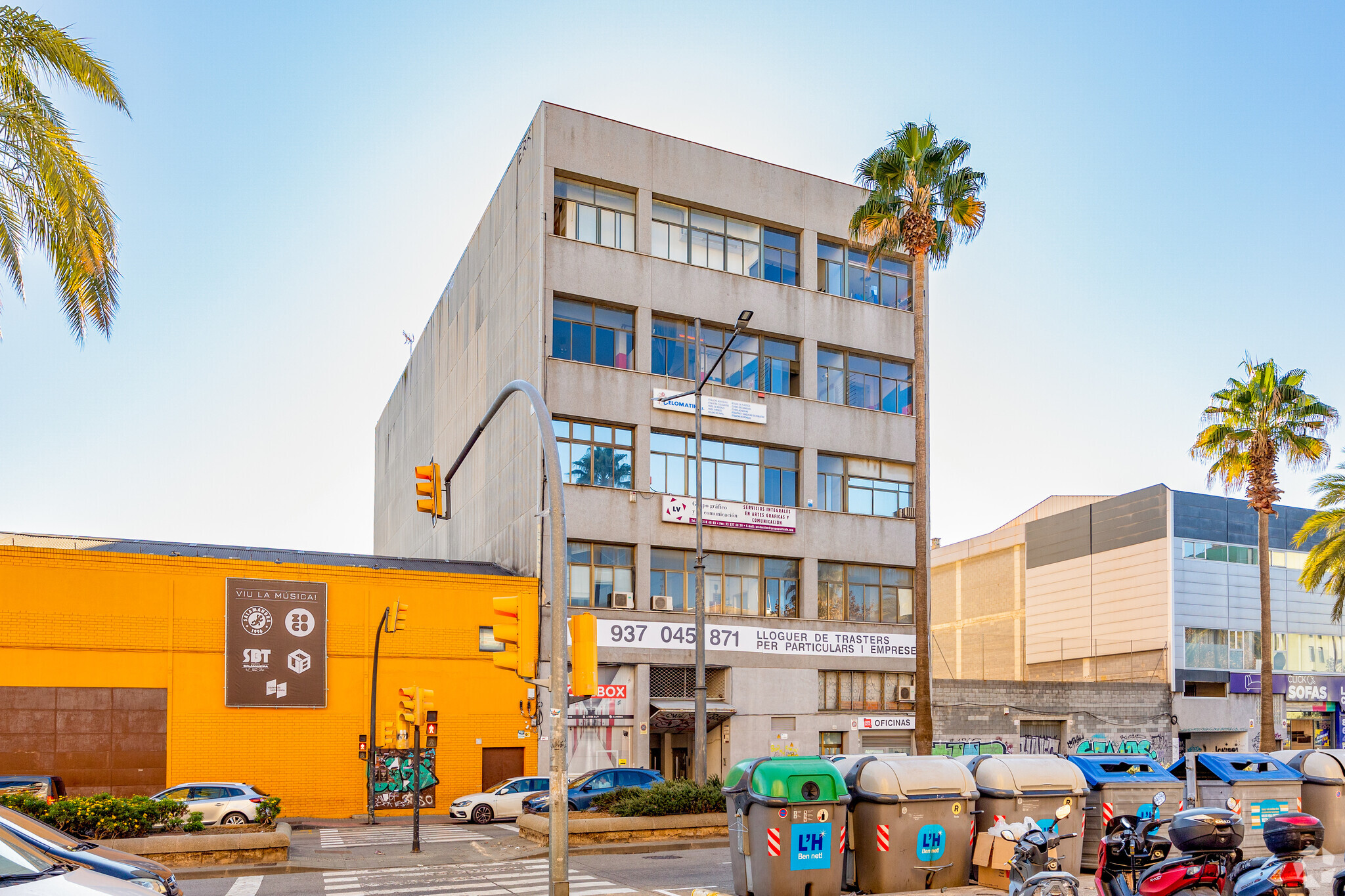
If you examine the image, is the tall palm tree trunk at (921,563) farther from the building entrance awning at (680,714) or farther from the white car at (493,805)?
the white car at (493,805)

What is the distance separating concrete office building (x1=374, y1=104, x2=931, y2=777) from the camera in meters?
36.8

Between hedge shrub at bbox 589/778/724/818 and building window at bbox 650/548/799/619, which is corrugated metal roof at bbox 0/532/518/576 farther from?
hedge shrub at bbox 589/778/724/818

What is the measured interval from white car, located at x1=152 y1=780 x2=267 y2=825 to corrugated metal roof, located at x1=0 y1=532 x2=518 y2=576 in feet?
31.3

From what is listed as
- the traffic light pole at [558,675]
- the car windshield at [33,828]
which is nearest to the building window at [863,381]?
the traffic light pole at [558,675]

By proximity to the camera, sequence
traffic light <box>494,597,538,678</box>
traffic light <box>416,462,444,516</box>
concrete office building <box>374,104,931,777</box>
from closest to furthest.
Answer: traffic light <box>494,597,538,678</box>
traffic light <box>416,462,444,516</box>
concrete office building <box>374,104,931,777</box>

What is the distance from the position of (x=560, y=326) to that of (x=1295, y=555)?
37.6 metres

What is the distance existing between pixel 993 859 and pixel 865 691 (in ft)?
87.1

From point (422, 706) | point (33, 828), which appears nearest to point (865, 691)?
point (422, 706)

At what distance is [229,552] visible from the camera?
3800cm

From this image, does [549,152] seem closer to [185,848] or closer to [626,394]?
[626,394]

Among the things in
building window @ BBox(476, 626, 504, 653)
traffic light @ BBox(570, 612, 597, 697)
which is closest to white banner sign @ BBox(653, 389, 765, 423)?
building window @ BBox(476, 626, 504, 653)

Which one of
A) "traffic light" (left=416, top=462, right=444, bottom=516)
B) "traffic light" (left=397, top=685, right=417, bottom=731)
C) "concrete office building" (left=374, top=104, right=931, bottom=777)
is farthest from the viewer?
"concrete office building" (left=374, top=104, right=931, bottom=777)

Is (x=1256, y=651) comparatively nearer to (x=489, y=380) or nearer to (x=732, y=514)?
(x=732, y=514)

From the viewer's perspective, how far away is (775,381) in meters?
41.1
